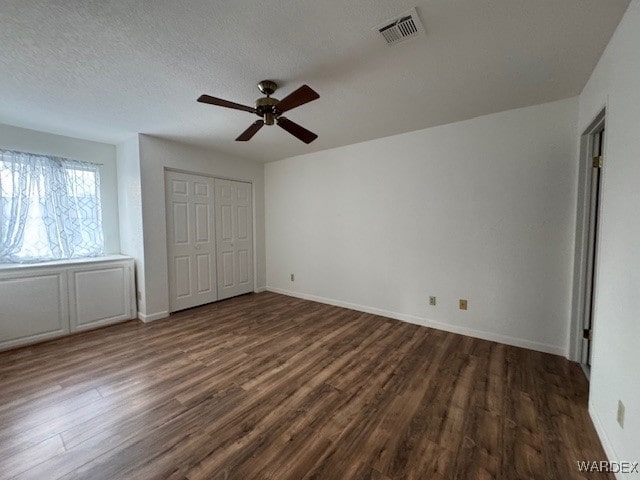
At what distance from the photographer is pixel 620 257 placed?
1456mm

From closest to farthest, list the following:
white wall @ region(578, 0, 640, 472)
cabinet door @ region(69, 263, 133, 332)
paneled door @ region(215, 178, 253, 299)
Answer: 1. white wall @ region(578, 0, 640, 472)
2. cabinet door @ region(69, 263, 133, 332)
3. paneled door @ region(215, 178, 253, 299)

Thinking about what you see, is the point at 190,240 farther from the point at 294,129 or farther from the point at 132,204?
the point at 294,129

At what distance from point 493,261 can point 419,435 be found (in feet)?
6.62

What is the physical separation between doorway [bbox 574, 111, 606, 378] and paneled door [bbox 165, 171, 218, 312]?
4475mm

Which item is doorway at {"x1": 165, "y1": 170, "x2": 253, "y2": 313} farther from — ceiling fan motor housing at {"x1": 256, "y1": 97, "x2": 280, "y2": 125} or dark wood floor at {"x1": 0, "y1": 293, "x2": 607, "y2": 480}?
ceiling fan motor housing at {"x1": 256, "y1": 97, "x2": 280, "y2": 125}

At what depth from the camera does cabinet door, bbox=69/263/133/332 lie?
316 centimetres

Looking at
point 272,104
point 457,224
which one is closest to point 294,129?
point 272,104

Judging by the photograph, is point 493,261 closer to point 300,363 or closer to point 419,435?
point 419,435

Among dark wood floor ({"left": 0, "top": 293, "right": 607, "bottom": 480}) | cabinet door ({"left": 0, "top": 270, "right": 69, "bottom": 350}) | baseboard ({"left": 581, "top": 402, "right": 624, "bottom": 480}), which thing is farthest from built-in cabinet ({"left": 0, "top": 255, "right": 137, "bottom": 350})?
baseboard ({"left": 581, "top": 402, "right": 624, "bottom": 480})

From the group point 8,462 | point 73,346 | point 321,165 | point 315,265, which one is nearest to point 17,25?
point 8,462

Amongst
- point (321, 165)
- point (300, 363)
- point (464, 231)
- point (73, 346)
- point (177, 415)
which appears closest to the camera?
point (177, 415)

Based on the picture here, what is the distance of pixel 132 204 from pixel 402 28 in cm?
369

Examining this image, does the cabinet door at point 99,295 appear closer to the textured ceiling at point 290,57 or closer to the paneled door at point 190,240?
the paneled door at point 190,240

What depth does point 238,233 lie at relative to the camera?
4.70 meters
